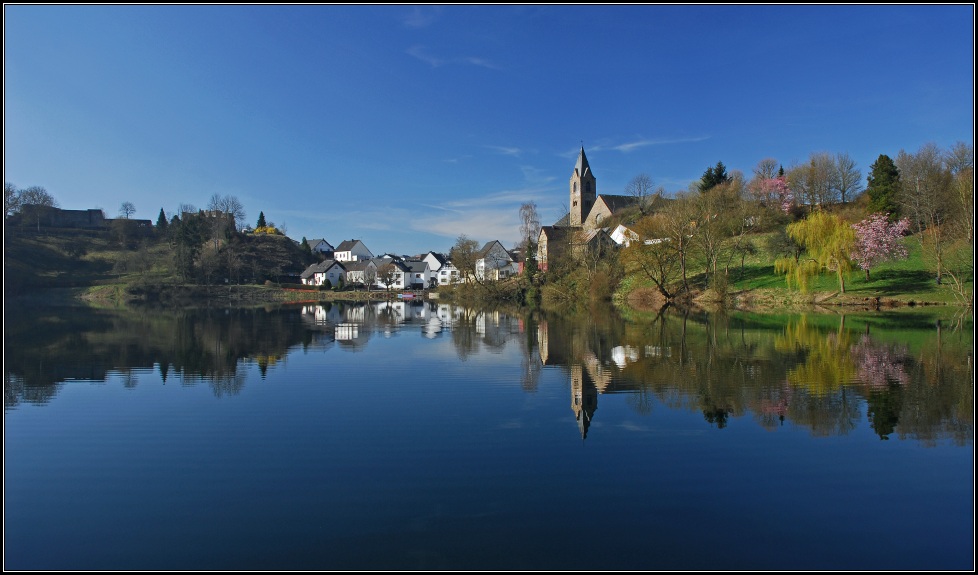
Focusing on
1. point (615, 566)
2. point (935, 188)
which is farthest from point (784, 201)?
point (615, 566)

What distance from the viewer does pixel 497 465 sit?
7320mm

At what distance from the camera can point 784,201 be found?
Answer: 6094 cm

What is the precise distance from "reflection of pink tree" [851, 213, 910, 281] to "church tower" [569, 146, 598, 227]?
182 ft

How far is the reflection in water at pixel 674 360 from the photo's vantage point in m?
10.1

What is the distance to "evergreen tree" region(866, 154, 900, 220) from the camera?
47500mm

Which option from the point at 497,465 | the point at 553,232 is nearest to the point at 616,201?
the point at 553,232

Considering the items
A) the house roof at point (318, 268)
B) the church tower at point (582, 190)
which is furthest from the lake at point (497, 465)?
the house roof at point (318, 268)

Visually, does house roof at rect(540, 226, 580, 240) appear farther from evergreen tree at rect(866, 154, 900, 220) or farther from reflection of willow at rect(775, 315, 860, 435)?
reflection of willow at rect(775, 315, 860, 435)

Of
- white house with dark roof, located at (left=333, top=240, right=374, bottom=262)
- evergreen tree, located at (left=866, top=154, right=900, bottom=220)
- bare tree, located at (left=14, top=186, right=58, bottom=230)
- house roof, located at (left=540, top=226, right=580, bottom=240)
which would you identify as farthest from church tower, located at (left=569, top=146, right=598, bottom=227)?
bare tree, located at (left=14, top=186, right=58, bottom=230)

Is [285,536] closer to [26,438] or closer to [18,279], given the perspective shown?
[26,438]

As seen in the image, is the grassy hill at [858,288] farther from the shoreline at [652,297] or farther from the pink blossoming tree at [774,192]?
the pink blossoming tree at [774,192]

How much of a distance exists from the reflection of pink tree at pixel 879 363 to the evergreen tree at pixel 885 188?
37006 mm

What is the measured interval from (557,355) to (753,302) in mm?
29629

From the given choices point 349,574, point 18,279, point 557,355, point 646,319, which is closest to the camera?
point 349,574
